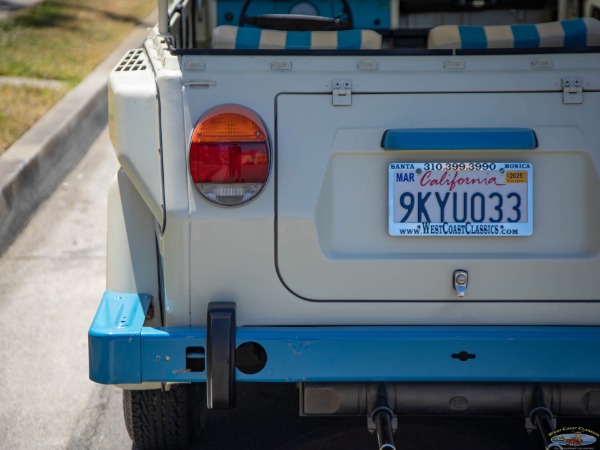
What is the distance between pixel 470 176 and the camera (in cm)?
336

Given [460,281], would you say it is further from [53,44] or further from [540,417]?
[53,44]

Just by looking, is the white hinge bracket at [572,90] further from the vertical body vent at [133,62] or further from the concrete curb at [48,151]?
the concrete curb at [48,151]

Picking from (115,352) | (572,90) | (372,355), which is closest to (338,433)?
(372,355)

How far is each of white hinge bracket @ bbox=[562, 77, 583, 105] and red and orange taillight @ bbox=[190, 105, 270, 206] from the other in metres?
1.01

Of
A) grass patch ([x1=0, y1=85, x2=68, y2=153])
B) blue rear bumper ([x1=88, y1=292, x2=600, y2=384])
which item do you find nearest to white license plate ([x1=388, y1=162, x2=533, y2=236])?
blue rear bumper ([x1=88, y1=292, x2=600, y2=384])

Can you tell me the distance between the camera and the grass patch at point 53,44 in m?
9.01

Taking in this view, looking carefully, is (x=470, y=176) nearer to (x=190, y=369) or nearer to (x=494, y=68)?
(x=494, y=68)

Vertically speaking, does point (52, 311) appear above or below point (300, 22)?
below

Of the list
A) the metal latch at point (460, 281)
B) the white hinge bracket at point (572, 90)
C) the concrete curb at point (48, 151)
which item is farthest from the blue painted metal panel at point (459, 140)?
the concrete curb at point (48, 151)

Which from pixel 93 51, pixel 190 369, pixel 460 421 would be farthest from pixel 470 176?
pixel 93 51

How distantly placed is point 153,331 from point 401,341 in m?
0.83

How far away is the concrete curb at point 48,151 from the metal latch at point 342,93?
12.8 feet

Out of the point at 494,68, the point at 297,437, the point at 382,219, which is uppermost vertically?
the point at 494,68

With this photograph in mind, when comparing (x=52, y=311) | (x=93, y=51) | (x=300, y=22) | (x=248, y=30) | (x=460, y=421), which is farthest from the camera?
(x=93, y=51)
